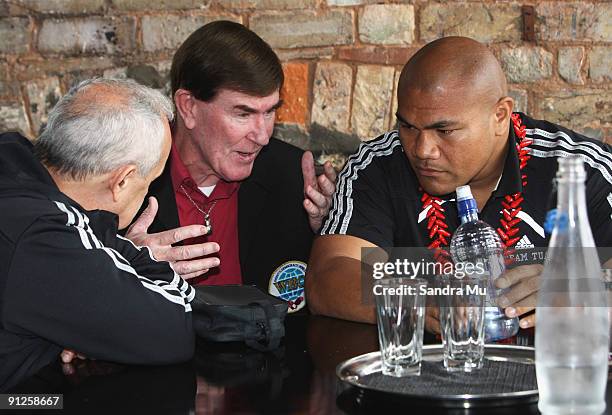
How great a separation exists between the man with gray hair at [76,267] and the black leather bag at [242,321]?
0.17 feet

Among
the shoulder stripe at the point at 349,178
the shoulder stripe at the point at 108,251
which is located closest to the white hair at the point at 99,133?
the shoulder stripe at the point at 108,251

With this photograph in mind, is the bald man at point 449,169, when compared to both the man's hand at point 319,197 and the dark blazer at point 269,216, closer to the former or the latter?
the man's hand at point 319,197

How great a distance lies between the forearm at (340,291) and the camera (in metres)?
2.07

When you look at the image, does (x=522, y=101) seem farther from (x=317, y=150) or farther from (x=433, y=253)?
(x=433, y=253)

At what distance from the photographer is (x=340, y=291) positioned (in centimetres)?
213

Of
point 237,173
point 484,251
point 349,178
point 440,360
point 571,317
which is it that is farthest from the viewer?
point 237,173

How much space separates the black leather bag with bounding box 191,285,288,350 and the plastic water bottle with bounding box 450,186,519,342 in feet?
1.42

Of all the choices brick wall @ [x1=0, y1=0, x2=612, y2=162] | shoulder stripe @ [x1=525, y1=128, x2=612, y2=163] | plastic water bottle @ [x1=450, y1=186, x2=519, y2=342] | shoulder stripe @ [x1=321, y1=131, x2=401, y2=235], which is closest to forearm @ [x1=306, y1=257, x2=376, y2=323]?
shoulder stripe @ [x1=321, y1=131, x2=401, y2=235]

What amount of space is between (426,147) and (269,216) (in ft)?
2.54

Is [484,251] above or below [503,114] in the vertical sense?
below

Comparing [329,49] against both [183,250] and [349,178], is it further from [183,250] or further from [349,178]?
[183,250]

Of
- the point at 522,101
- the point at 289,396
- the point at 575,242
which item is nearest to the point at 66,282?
the point at 289,396

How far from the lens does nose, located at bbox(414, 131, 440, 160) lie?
2.41 meters

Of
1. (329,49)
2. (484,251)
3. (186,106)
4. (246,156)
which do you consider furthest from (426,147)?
(329,49)
